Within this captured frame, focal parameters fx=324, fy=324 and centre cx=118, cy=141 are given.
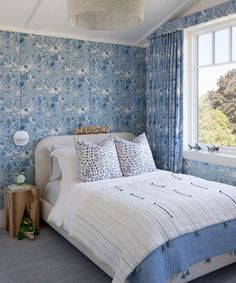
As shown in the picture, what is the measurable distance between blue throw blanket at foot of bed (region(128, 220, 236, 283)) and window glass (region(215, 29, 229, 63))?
2.05 metres

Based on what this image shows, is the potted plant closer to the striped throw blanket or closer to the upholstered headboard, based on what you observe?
the upholstered headboard

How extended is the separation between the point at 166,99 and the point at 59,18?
1.62 metres

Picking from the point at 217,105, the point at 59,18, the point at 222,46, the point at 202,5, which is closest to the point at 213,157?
the point at 217,105

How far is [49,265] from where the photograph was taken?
112 inches

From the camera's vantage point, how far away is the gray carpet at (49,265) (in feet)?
8.54

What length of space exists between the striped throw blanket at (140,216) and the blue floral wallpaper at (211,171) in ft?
1.86

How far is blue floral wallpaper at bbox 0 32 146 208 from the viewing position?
3725 millimetres

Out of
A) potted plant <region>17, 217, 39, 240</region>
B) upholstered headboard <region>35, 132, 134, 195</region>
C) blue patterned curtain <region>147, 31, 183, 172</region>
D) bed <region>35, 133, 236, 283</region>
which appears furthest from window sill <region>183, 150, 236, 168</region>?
potted plant <region>17, 217, 39, 240</region>

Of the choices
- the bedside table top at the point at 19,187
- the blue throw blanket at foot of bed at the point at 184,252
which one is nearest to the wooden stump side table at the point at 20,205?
the bedside table top at the point at 19,187

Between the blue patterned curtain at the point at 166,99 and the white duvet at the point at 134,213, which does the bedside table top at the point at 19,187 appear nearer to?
the white duvet at the point at 134,213

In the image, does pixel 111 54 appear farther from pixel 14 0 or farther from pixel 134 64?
pixel 14 0

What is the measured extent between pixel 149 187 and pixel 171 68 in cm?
176

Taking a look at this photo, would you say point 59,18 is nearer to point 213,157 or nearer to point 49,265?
point 213,157

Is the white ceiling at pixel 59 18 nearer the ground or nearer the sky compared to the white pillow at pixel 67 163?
nearer the sky
